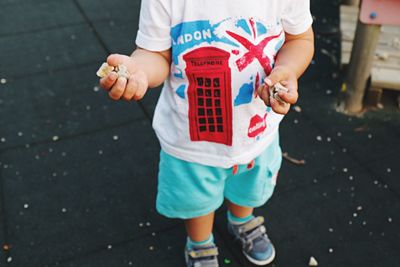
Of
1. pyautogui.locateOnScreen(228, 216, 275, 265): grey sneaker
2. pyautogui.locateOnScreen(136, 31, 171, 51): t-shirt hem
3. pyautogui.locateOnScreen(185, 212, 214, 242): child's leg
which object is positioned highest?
pyautogui.locateOnScreen(136, 31, 171, 51): t-shirt hem

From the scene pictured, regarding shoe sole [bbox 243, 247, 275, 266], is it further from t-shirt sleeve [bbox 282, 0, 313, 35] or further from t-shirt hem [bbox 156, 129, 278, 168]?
t-shirt sleeve [bbox 282, 0, 313, 35]

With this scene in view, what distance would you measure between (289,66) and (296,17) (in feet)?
0.49

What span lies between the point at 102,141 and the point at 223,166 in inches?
47.2

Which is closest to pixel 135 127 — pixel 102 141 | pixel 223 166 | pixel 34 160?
pixel 102 141

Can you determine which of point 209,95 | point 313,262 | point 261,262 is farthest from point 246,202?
point 209,95

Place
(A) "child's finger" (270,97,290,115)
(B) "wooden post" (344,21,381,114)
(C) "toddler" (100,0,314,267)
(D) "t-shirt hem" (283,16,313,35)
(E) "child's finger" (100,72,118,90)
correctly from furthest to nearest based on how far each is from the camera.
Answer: (B) "wooden post" (344,21,381,114)
(D) "t-shirt hem" (283,16,313,35)
(C) "toddler" (100,0,314,267)
(A) "child's finger" (270,97,290,115)
(E) "child's finger" (100,72,118,90)

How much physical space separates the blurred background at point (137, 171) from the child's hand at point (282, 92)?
92 cm

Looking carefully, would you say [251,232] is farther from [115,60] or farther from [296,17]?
[115,60]

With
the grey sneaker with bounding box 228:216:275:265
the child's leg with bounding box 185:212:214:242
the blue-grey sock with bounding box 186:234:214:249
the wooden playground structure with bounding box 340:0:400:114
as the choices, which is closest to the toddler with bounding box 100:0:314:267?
the child's leg with bounding box 185:212:214:242

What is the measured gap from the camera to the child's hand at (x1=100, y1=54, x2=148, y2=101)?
43.9 inches

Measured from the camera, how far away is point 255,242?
1945 mm

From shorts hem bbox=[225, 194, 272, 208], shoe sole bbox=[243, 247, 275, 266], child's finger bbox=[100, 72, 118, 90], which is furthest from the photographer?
shoe sole bbox=[243, 247, 275, 266]

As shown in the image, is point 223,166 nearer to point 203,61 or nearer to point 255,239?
point 203,61

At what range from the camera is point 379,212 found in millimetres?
2150
